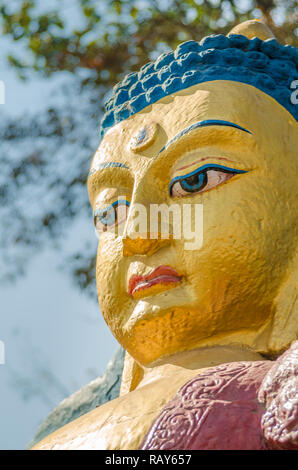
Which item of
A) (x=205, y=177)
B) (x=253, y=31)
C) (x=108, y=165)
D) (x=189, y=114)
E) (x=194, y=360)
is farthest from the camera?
(x=253, y=31)

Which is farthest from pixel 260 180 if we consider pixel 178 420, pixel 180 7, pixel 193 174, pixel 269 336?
pixel 180 7

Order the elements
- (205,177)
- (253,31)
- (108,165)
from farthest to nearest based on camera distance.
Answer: (253,31), (108,165), (205,177)

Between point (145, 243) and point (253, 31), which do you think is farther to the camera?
point (253, 31)

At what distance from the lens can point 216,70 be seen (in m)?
3.04

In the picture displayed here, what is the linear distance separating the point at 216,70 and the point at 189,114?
0.35m

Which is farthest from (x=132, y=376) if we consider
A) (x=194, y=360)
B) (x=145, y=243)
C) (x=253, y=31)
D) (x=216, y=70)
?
(x=253, y=31)

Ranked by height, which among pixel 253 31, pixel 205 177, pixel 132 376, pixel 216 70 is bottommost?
pixel 132 376

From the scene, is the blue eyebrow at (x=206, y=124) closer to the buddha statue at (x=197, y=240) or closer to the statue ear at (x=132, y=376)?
the buddha statue at (x=197, y=240)

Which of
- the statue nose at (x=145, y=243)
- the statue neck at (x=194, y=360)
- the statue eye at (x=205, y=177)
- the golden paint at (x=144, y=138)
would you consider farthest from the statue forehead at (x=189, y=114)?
the statue neck at (x=194, y=360)

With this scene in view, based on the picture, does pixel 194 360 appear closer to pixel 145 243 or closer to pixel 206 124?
pixel 145 243

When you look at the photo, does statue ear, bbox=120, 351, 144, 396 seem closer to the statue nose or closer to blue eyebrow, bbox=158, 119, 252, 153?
the statue nose

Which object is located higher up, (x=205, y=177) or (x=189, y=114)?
(x=189, y=114)
